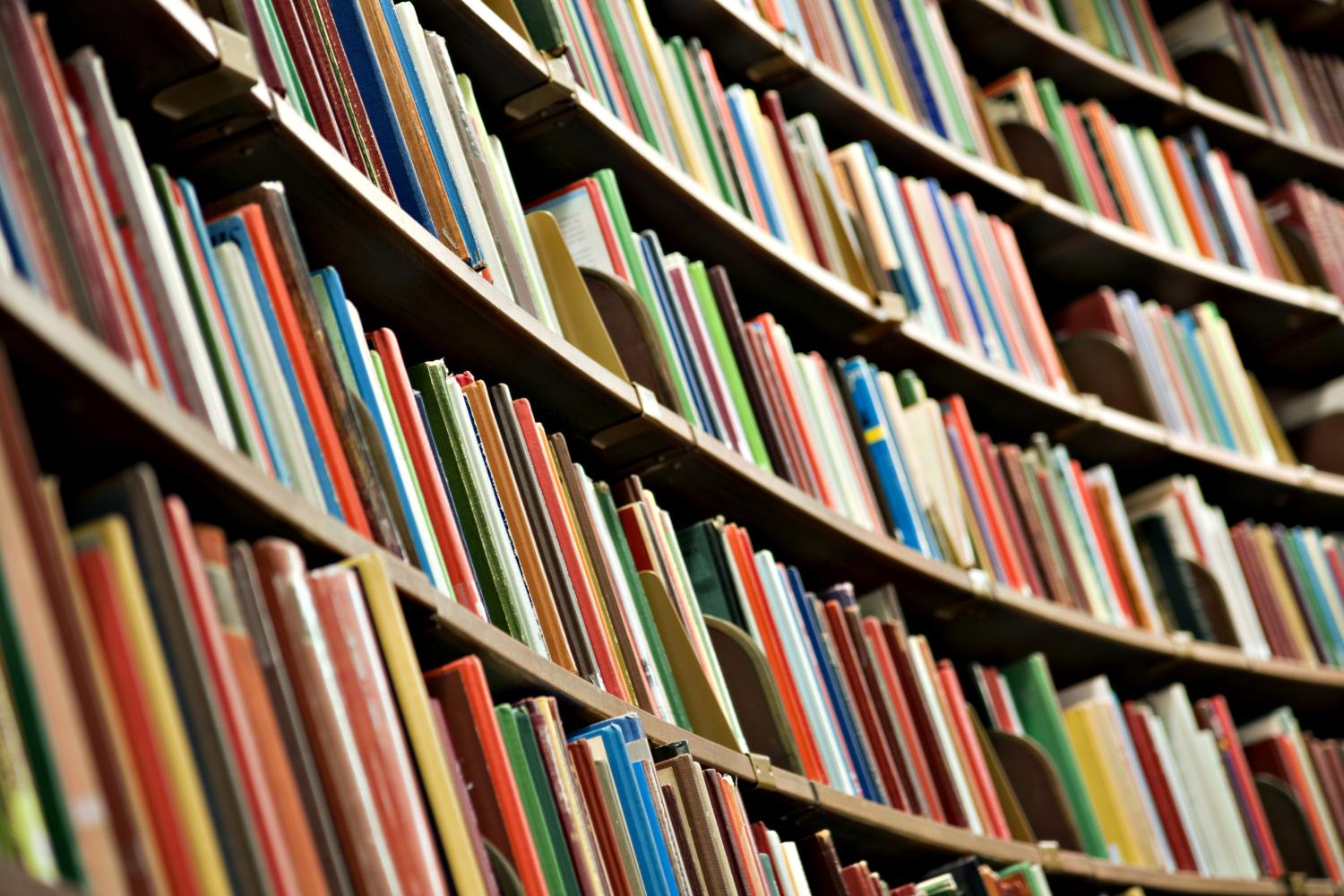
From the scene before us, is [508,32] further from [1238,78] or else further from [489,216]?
[1238,78]

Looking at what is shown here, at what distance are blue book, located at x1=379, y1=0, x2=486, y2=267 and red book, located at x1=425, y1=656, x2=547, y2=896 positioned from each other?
518 millimetres

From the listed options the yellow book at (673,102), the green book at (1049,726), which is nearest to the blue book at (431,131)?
the yellow book at (673,102)

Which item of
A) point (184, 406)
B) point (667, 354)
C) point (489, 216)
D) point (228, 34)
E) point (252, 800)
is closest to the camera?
point (252, 800)

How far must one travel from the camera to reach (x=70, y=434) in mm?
1077

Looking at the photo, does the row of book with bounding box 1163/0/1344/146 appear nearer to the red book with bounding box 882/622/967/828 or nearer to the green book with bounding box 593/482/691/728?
the red book with bounding box 882/622/967/828

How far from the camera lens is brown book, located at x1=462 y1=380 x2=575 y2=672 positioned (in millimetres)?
1700

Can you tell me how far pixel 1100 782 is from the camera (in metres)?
2.96

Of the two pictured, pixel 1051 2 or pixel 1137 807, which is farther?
pixel 1051 2

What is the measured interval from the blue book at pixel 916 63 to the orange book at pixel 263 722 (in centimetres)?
235

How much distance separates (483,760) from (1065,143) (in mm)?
2545

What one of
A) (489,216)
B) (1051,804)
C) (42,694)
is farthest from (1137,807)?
(42,694)

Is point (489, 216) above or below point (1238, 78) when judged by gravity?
below

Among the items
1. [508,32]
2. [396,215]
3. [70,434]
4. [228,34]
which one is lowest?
[70,434]

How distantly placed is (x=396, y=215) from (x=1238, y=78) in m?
3.09
